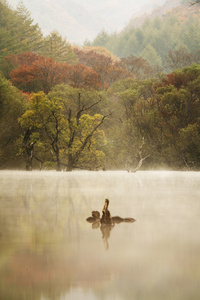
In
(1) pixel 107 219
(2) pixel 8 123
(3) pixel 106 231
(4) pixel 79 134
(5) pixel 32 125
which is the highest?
(2) pixel 8 123

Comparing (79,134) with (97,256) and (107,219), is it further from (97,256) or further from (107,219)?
(97,256)

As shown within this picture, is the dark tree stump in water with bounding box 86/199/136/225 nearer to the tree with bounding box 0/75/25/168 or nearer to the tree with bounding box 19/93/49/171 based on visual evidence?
the tree with bounding box 19/93/49/171

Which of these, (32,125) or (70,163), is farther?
(70,163)

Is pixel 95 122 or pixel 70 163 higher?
pixel 95 122

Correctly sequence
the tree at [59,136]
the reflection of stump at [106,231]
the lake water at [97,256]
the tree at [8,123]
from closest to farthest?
the lake water at [97,256] < the reflection of stump at [106,231] < the tree at [8,123] < the tree at [59,136]

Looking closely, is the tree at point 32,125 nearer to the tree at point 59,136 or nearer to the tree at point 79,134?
the tree at point 59,136

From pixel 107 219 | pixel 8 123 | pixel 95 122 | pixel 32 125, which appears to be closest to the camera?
pixel 107 219

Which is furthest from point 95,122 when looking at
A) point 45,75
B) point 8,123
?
point 45,75

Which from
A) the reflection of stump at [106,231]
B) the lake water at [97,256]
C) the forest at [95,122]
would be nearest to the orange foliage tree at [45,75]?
the forest at [95,122]

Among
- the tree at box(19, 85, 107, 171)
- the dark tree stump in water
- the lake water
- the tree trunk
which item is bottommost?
the lake water

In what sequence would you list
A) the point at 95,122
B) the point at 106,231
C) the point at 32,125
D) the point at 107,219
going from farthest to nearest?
the point at 95,122 < the point at 32,125 < the point at 107,219 < the point at 106,231

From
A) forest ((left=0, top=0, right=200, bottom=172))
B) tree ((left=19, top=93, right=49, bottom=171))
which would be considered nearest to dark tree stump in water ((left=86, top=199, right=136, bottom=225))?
tree ((left=19, top=93, right=49, bottom=171))

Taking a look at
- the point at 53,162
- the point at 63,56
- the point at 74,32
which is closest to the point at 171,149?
the point at 53,162

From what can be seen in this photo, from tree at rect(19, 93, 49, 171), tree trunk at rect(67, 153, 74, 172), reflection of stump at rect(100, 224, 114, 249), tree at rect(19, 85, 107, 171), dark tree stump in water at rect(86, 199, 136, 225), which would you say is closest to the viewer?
reflection of stump at rect(100, 224, 114, 249)
